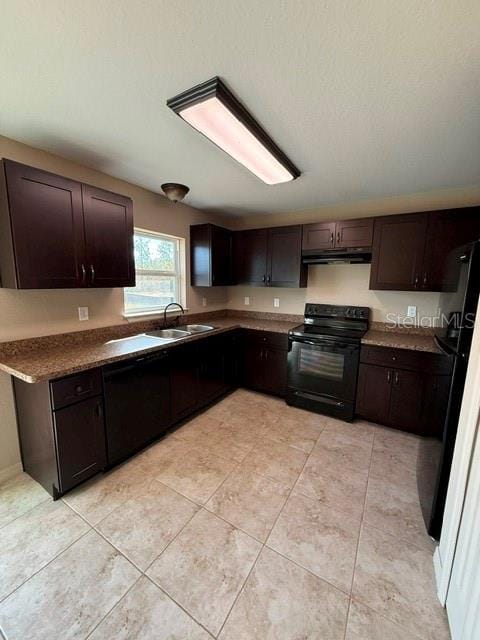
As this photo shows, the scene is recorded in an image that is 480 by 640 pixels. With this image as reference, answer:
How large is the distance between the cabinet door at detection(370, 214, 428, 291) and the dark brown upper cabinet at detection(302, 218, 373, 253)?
0.10m

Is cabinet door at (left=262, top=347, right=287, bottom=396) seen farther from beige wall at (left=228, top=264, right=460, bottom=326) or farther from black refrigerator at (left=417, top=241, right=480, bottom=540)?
black refrigerator at (left=417, top=241, right=480, bottom=540)

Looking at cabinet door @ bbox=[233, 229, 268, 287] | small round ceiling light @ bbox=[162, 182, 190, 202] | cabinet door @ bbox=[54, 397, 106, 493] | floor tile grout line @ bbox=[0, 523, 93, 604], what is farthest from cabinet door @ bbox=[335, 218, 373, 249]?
floor tile grout line @ bbox=[0, 523, 93, 604]

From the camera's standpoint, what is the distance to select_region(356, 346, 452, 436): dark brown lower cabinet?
2.41 metres

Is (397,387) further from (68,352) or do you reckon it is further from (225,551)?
(68,352)

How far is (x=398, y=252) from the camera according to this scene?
2.66m

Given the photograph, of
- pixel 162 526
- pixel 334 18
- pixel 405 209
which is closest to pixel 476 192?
pixel 405 209

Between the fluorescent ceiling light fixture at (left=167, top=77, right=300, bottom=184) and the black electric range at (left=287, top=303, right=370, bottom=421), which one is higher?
the fluorescent ceiling light fixture at (left=167, top=77, right=300, bottom=184)

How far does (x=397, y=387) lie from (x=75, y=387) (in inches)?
109

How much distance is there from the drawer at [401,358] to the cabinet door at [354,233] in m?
1.12

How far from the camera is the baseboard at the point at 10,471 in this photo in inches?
74.4

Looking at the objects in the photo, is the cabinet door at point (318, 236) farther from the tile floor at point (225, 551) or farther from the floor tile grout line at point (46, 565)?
the floor tile grout line at point (46, 565)

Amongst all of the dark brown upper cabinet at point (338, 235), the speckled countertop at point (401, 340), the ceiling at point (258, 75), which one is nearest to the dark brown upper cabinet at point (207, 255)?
the dark brown upper cabinet at point (338, 235)

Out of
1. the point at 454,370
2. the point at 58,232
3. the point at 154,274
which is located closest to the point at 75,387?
the point at 58,232

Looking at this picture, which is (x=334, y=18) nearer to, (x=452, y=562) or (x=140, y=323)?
(x=452, y=562)
